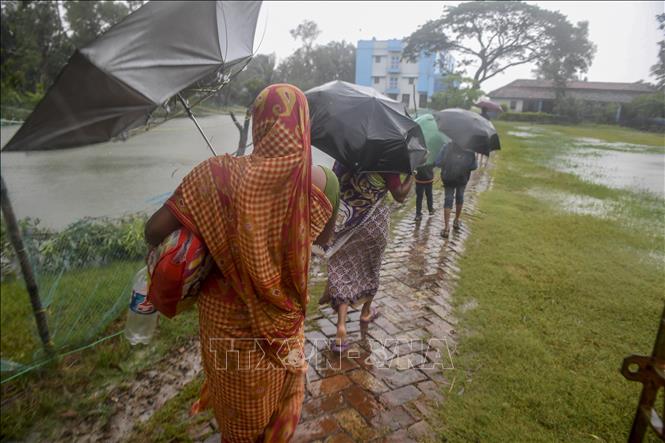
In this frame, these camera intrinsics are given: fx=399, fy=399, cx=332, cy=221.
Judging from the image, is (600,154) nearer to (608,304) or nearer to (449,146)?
(449,146)

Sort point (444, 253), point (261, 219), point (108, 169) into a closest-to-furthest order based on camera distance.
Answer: point (261, 219), point (444, 253), point (108, 169)

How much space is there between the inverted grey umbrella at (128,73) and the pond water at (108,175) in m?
2.09

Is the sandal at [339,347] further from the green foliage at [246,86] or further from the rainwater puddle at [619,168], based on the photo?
the rainwater puddle at [619,168]

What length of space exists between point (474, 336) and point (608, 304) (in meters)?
1.49

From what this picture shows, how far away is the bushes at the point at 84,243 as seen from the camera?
12.2 feet

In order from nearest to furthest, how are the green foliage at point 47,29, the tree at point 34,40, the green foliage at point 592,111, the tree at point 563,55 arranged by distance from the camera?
the green foliage at point 592,111, the tree at point 34,40, the green foliage at point 47,29, the tree at point 563,55

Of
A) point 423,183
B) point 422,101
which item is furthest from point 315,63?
point 422,101

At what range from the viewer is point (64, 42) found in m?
8.95

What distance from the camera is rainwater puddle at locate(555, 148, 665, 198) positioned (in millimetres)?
2511

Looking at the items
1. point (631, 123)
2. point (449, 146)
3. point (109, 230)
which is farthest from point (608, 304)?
point (109, 230)

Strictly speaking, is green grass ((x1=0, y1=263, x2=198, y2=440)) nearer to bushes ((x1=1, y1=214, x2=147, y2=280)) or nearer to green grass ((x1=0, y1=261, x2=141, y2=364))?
green grass ((x1=0, y1=261, x2=141, y2=364))

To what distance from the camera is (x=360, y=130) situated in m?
2.30

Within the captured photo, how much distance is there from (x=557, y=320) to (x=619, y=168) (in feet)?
7.46

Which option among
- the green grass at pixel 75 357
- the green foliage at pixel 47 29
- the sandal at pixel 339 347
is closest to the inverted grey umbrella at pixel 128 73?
the green grass at pixel 75 357
